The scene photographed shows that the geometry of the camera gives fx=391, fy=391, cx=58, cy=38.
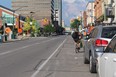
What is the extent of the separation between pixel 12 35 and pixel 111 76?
3316 inches

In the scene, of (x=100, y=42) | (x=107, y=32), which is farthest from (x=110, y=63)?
(x=107, y=32)

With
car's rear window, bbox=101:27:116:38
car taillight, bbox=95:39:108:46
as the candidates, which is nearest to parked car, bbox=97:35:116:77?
car taillight, bbox=95:39:108:46

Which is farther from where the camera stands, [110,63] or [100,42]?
[100,42]

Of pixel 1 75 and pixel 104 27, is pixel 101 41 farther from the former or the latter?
pixel 1 75

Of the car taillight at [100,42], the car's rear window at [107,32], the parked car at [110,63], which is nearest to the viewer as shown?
the parked car at [110,63]

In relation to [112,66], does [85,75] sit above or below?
below

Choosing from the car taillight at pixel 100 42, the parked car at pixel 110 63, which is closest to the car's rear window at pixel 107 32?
the car taillight at pixel 100 42

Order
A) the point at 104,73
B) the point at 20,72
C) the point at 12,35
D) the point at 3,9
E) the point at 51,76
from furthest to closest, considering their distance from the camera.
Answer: the point at 3,9 < the point at 12,35 < the point at 20,72 < the point at 51,76 < the point at 104,73

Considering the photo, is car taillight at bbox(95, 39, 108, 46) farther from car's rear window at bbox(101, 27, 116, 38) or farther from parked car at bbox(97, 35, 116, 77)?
parked car at bbox(97, 35, 116, 77)

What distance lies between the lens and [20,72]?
607 inches

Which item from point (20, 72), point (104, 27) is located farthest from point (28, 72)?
point (104, 27)

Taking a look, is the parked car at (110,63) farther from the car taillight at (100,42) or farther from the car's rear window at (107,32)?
the car's rear window at (107,32)

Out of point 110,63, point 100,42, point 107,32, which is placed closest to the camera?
point 110,63

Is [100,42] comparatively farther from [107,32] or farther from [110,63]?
[110,63]
